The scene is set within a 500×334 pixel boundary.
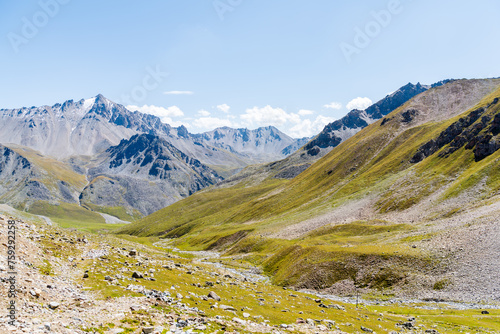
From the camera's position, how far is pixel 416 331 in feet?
118

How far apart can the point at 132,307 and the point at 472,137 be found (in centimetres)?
18239

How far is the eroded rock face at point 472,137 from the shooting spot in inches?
5433

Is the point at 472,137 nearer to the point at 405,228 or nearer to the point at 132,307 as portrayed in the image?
the point at 405,228

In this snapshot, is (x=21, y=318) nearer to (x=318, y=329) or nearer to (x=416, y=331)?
(x=318, y=329)

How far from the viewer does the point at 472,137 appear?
153250mm

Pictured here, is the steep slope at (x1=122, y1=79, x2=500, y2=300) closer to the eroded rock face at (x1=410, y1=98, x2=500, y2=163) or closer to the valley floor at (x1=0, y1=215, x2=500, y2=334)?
the eroded rock face at (x1=410, y1=98, x2=500, y2=163)

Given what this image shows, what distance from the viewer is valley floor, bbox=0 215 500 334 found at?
20.5m

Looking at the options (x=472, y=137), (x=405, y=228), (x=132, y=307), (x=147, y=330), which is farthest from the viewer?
(x=472, y=137)

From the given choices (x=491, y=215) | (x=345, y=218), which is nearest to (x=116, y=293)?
(x=491, y=215)

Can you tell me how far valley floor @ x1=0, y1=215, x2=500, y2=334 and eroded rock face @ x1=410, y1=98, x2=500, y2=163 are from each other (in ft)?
395

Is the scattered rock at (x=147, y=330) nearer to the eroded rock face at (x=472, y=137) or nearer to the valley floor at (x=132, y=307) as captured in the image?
the valley floor at (x=132, y=307)

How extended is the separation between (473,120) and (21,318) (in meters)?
220

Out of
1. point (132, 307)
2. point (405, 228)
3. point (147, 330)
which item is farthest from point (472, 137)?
point (147, 330)

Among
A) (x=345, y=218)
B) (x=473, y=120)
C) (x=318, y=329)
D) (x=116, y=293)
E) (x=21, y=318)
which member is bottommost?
(x=345, y=218)
